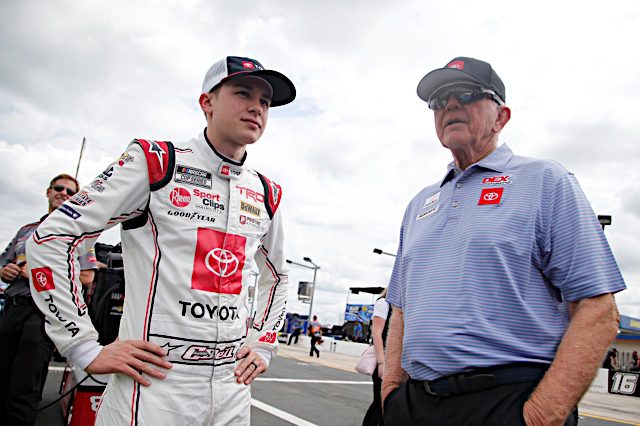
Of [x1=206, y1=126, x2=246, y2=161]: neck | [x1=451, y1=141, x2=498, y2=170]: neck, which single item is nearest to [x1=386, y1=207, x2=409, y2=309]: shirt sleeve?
[x1=451, y1=141, x2=498, y2=170]: neck

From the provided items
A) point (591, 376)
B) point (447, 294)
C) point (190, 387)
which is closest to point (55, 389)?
point (190, 387)

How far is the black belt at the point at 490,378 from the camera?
1.75 m

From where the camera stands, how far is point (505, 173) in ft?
6.92

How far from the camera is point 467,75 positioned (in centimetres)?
229

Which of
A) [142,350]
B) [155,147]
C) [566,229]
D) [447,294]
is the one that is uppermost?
[155,147]

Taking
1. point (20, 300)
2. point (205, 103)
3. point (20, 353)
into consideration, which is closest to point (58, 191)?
point (20, 300)

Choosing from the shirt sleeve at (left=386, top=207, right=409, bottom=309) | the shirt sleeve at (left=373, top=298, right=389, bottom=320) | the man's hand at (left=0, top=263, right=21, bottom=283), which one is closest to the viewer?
the shirt sleeve at (left=386, top=207, right=409, bottom=309)

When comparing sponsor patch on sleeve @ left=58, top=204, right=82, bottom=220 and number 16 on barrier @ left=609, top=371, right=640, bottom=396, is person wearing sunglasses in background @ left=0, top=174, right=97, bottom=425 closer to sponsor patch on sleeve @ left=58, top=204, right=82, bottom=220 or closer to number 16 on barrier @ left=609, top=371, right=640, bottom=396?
sponsor patch on sleeve @ left=58, top=204, right=82, bottom=220

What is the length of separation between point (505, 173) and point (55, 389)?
6437 mm

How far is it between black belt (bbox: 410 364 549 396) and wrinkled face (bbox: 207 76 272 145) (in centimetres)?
133

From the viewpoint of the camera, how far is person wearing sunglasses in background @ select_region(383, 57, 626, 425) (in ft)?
5.57

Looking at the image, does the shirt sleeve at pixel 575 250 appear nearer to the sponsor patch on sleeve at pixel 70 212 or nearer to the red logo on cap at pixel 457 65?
the red logo on cap at pixel 457 65

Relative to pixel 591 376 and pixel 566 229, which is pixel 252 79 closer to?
pixel 566 229

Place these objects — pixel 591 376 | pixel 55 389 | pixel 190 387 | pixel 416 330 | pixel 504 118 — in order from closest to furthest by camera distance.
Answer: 1. pixel 591 376
2. pixel 190 387
3. pixel 416 330
4. pixel 504 118
5. pixel 55 389
